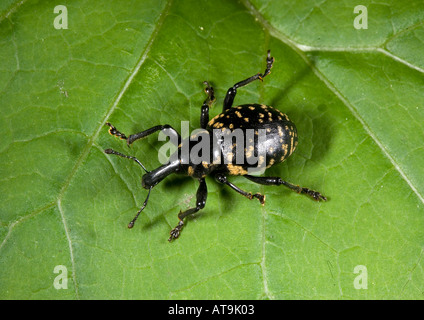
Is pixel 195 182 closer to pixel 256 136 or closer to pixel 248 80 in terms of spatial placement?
pixel 256 136

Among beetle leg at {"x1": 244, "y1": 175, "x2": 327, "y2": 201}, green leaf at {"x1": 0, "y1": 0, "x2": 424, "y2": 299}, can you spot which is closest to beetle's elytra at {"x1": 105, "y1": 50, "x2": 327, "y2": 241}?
beetle leg at {"x1": 244, "y1": 175, "x2": 327, "y2": 201}

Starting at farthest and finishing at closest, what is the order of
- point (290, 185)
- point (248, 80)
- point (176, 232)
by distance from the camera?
point (248, 80) < point (290, 185) < point (176, 232)

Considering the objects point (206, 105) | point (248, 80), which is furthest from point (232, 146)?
point (248, 80)

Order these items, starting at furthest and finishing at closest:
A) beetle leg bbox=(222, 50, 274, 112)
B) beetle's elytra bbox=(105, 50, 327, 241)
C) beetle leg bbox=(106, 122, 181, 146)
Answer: beetle leg bbox=(222, 50, 274, 112), beetle's elytra bbox=(105, 50, 327, 241), beetle leg bbox=(106, 122, 181, 146)

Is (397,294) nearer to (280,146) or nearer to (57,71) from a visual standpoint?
(280,146)

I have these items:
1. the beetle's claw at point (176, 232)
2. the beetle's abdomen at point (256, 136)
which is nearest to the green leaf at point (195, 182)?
the beetle's claw at point (176, 232)

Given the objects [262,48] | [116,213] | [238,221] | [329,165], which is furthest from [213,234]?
[262,48]

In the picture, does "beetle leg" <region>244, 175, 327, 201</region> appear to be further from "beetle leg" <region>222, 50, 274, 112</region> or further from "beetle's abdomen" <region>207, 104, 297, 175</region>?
"beetle leg" <region>222, 50, 274, 112</region>
